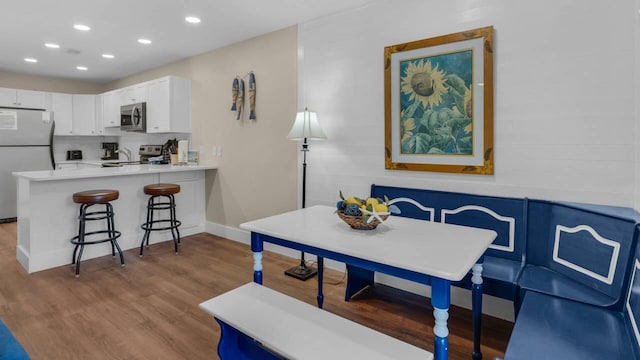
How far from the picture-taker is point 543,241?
7.13 feet

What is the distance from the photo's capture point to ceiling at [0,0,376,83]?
9.86 ft

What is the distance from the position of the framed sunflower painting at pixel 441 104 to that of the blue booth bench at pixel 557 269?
0.95 feet

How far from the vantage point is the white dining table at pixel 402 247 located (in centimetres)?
132

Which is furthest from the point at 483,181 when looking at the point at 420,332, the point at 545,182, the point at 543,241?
the point at 420,332

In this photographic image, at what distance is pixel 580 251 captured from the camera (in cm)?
189

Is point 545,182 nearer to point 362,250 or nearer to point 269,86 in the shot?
point 362,250

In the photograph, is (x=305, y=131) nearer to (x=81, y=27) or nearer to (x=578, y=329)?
(x=578, y=329)

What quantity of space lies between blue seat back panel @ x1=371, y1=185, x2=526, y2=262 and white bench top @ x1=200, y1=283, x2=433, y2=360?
130 centimetres

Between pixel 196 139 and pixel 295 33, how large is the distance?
214 cm

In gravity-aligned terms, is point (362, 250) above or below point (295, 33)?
below

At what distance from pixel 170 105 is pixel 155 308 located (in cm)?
293

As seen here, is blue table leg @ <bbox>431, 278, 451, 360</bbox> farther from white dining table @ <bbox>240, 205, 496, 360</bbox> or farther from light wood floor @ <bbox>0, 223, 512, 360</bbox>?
light wood floor @ <bbox>0, 223, 512, 360</bbox>

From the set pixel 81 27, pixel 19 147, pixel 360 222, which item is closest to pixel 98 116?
pixel 19 147

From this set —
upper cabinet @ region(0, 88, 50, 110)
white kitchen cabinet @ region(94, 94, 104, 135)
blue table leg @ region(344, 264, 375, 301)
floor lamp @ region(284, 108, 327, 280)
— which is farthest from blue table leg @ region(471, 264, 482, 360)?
upper cabinet @ region(0, 88, 50, 110)
